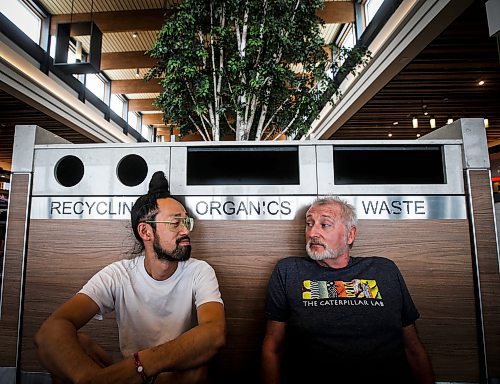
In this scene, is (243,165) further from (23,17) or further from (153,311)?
(23,17)

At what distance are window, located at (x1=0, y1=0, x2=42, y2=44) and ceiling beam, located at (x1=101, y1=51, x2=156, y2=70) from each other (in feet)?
4.55

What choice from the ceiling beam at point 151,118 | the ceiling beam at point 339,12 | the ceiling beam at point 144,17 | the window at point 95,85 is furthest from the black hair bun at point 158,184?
the ceiling beam at point 151,118

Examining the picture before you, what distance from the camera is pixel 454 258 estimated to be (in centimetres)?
192

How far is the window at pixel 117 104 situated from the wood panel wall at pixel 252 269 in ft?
31.7

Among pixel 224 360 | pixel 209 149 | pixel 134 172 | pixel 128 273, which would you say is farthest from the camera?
pixel 134 172

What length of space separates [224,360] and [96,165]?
1408 millimetres

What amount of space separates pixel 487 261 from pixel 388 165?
0.80 metres

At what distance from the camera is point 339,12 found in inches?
257

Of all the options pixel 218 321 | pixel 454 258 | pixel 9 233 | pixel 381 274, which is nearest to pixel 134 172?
pixel 9 233

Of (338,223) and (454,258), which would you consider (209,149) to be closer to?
(338,223)

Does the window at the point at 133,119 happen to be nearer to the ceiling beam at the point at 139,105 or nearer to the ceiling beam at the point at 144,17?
the ceiling beam at the point at 139,105

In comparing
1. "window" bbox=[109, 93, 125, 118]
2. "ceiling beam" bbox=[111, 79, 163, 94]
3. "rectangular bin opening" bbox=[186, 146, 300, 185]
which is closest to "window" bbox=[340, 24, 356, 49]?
"ceiling beam" bbox=[111, 79, 163, 94]

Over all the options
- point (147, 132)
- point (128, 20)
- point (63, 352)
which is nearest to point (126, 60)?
point (128, 20)

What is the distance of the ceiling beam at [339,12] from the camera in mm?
6504
